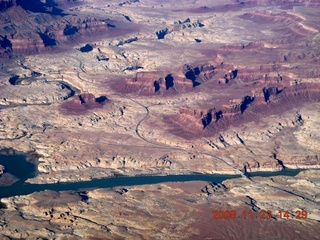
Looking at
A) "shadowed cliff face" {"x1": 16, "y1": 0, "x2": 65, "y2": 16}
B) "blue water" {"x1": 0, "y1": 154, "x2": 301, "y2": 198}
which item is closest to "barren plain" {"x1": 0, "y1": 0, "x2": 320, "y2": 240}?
"blue water" {"x1": 0, "y1": 154, "x2": 301, "y2": 198}

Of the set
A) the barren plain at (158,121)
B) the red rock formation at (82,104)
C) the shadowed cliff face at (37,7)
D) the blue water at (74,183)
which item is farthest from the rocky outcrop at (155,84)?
the shadowed cliff face at (37,7)

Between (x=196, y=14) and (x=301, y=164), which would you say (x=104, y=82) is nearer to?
(x=301, y=164)

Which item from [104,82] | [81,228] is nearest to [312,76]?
[104,82]

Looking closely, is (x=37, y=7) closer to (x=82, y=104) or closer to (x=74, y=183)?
(x=82, y=104)

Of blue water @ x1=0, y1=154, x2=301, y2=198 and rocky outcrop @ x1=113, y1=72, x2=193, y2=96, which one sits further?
rocky outcrop @ x1=113, y1=72, x2=193, y2=96

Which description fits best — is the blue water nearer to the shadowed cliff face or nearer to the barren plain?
the barren plain

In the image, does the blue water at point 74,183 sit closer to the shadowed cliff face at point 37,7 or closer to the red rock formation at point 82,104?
the red rock formation at point 82,104

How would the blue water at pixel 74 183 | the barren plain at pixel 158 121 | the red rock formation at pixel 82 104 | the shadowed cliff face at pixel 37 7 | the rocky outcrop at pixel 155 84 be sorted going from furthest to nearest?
the shadowed cliff face at pixel 37 7
the rocky outcrop at pixel 155 84
the red rock formation at pixel 82 104
the blue water at pixel 74 183
the barren plain at pixel 158 121

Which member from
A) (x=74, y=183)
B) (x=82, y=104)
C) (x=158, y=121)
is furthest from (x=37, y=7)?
(x=74, y=183)
